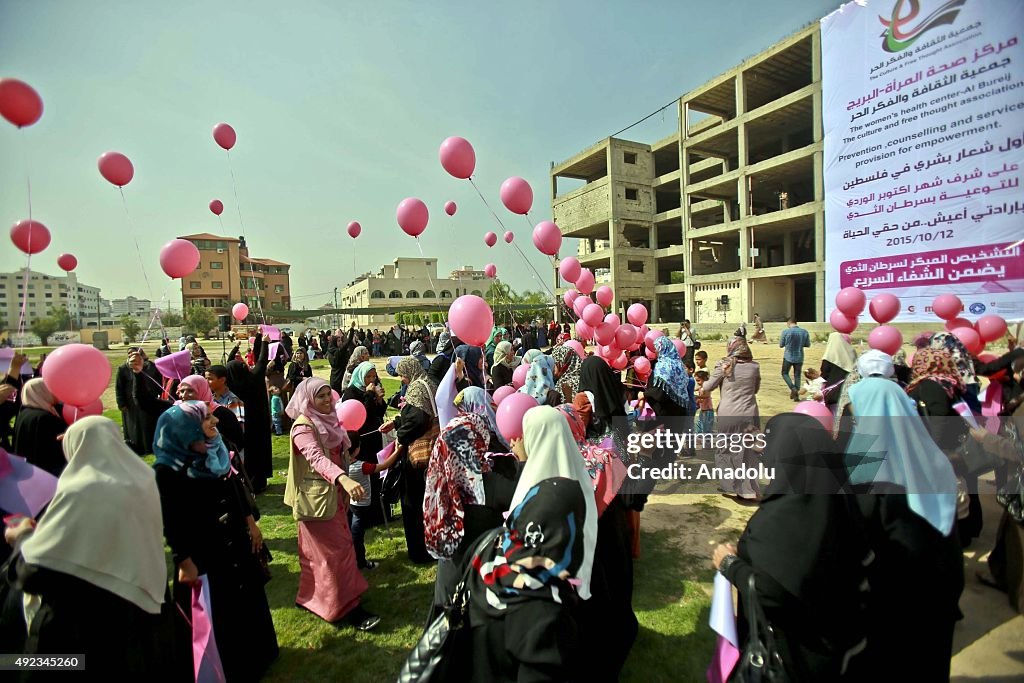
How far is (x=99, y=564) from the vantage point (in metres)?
1.50

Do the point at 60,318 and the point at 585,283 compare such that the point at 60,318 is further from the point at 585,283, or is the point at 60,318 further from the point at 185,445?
the point at 185,445

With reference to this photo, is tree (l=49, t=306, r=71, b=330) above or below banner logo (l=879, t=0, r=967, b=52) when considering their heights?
below

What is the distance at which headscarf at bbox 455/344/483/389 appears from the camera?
5.39m

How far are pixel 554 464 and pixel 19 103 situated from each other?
4.62 meters

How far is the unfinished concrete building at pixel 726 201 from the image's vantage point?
2195cm

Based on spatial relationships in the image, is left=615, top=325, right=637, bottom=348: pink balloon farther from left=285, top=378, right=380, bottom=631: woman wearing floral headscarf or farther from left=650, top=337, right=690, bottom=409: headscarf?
left=285, top=378, right=380, bottom=631: woman wearing floral headscarf

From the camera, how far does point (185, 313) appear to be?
140 feet

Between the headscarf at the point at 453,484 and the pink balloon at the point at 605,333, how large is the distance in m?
3.77

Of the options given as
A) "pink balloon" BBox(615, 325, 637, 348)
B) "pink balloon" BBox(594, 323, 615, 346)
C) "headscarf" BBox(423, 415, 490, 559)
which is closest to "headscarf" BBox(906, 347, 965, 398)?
"pink balloon" BBox(615, 325, 637, 348)

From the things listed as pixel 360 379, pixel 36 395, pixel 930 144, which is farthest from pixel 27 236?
pixel 930 144

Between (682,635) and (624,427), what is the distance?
7.04 feet

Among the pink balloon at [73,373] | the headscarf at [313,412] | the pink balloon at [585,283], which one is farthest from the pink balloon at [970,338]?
the pink balloon at [73,373]

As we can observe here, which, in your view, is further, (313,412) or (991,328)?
(991,328)

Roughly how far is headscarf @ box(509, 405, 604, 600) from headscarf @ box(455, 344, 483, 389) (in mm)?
3575
